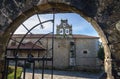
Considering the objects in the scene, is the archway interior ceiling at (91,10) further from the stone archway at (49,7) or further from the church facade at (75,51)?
the church facade at (75,51)

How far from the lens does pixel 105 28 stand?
100 inches

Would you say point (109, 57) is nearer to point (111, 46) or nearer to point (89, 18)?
point (111, 46)

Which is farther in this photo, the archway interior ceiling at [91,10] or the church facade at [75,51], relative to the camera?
the church facade at [75,51]

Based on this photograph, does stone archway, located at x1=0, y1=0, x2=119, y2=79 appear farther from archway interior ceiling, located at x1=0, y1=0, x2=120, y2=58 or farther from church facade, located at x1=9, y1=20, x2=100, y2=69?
church facade, located at x1=9, y1=20, x2=100, y2=69

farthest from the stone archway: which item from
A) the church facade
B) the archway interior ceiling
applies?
the church facade

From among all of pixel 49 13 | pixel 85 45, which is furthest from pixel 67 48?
pixel 49 13

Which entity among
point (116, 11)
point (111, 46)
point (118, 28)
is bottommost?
point (111, 46)

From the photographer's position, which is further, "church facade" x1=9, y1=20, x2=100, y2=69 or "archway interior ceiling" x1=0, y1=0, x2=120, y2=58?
"church facade" x1=9, y1=20, x2=100, y2=69

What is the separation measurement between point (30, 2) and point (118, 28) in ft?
4.09

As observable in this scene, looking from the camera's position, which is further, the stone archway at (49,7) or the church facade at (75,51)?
the church facade at (75,51)

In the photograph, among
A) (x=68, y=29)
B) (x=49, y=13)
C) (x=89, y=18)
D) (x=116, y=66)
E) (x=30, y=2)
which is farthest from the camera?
(x=68, y=29)

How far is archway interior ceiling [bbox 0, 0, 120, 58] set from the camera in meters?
2.53

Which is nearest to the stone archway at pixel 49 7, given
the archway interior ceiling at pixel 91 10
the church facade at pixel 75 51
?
the archway interior ceiling at pixel 91 10

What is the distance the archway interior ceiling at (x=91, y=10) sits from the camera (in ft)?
8.30
